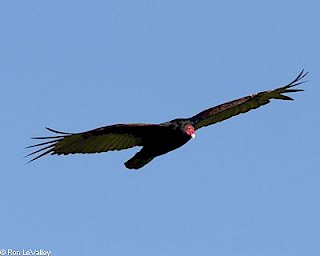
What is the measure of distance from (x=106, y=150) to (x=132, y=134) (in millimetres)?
485

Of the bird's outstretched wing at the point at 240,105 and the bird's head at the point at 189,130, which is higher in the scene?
the bird's outstretched wing at the point at 240,105

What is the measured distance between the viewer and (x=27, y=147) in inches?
582

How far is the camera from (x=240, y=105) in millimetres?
17578

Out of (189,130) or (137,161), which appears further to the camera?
(137,161)

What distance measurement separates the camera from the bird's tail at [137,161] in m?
16.2

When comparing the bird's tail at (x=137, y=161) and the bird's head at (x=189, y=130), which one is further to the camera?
the bird's tail at (x=137, y=161)

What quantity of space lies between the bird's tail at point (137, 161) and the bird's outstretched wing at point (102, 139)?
0.64 feet

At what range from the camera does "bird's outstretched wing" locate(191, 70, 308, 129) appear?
16938 mm

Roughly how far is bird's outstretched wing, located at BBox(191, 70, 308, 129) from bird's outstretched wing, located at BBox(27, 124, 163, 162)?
1.21 metres

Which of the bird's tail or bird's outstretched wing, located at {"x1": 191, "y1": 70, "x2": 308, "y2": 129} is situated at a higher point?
bird's outstretched wing, located at {"x1": 191, "y1": 70, "x2": 308, "y2": 129}

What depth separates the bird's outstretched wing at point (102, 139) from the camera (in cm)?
1520

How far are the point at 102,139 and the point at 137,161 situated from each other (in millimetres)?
830

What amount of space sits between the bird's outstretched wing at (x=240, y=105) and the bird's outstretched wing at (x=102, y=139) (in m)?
1.21

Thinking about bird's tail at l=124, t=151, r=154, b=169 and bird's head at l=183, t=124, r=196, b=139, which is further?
bird's tail at l=124, t=151, r=154, b=169
